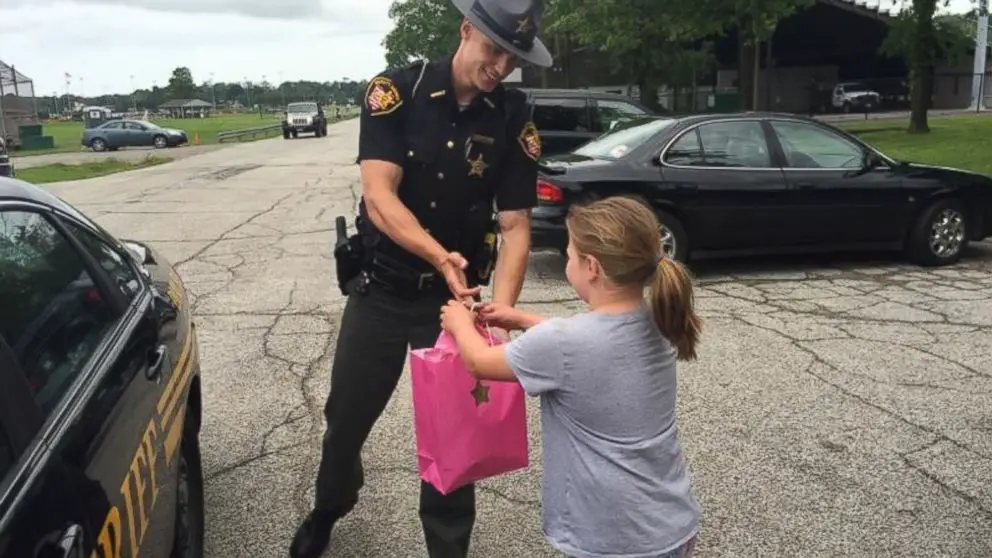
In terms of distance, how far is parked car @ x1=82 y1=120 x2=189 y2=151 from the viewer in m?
38.9

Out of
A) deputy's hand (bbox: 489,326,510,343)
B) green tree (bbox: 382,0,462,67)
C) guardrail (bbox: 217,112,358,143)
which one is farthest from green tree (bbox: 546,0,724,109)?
green tree (bbox: 382,0,462,67)

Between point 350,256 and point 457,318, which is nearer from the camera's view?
point 457,318

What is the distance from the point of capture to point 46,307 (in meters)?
2.24

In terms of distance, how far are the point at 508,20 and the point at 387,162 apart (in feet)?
1.77

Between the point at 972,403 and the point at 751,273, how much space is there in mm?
3488

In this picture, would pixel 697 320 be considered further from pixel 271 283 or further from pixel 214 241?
pixel 214 241

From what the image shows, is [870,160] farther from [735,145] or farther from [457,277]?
[457,277]

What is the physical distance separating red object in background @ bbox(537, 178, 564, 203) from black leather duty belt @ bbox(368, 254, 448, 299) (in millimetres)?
4971

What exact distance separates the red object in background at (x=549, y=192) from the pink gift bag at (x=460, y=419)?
18.0ft

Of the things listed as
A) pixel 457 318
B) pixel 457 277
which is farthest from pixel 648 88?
pixel 457 318

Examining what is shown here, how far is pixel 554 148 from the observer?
11602mm

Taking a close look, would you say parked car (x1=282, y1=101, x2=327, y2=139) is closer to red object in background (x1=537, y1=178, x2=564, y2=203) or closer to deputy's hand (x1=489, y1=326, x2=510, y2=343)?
red object in background (x1=537, y1=178, x2=564, y2=203)

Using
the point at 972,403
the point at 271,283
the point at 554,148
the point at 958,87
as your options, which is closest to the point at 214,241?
the point at 271,283

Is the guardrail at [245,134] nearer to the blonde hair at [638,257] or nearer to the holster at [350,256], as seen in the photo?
the holster at [350,256]
